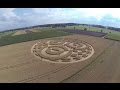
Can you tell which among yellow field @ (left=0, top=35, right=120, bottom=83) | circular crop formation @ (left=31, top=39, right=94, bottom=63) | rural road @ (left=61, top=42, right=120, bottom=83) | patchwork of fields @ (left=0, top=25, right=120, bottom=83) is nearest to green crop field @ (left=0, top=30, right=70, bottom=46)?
patchwork of fields @ (left=0, top=25, right=120, bottom=83)

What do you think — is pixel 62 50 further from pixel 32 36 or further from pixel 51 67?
pixel 51 67

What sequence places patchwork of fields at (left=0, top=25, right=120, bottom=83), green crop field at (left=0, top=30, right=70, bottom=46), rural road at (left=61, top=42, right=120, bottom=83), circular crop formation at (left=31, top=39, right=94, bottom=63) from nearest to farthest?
rural road at (left=61, top=42, right=120, bottom=83) < patchwork of fields at (left=0, top=25, right=120, bottom=83) < circular crop formation at (left=31, top=39, right=94, bottom=63) < green crop field at (left=0, top=30, right=70, bottom=46)

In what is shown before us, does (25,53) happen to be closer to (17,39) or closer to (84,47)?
(17,39)

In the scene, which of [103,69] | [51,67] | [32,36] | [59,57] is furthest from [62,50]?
[103,69]

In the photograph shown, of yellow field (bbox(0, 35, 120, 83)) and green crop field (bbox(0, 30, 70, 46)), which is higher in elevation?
green crop field (bbox(0, 30, 70, 46))

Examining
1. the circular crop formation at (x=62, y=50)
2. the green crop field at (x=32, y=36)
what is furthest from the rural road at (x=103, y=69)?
the green crop field at (x=32, y=36)

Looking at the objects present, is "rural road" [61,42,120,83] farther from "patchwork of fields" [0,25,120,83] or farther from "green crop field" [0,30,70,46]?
"green crop field" [0,30,70,46]
